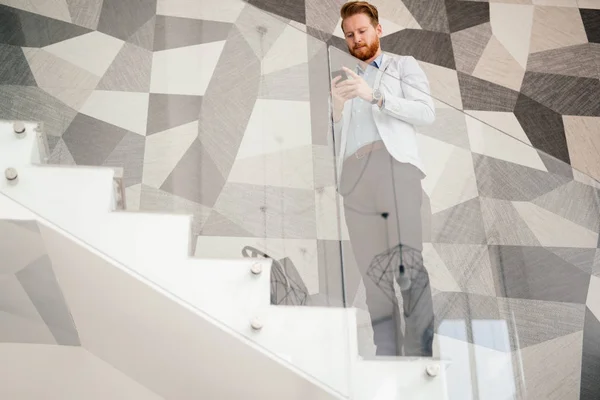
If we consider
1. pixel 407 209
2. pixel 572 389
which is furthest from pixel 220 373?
pixel 572 389

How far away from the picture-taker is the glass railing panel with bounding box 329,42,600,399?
88.2 inches

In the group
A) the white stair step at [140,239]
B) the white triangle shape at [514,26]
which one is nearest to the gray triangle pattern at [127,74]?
the white stair step at [140,239]

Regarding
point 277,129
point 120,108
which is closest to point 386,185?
point 277,129

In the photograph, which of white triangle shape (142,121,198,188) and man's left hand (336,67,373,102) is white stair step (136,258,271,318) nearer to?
white triangle shape (142,121,198,188)

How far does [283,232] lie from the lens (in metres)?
2.31

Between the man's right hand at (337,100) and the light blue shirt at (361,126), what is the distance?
0.03m

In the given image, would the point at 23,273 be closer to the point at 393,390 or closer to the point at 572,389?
the point at 393,390

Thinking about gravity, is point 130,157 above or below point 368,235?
above

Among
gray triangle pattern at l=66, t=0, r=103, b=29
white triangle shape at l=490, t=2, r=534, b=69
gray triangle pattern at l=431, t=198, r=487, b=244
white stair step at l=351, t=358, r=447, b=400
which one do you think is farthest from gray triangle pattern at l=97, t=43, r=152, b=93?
white triangle shape at l=490, t=2, r=534, b=69

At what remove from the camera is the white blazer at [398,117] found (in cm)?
237

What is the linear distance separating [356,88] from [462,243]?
554mm

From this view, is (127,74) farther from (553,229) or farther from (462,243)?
Result: (553,229)

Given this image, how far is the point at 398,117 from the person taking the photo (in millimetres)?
2387

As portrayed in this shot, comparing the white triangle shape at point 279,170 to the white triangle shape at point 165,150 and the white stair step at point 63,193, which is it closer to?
the white triangle shape at point 165,150
